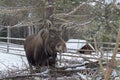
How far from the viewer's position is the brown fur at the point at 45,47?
6227mm

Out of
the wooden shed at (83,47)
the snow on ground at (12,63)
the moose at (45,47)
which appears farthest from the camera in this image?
the snow on ground at (12,63)

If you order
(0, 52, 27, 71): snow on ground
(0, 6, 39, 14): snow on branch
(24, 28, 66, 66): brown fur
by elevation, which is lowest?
(0, 52, 27, 71): snow on ground

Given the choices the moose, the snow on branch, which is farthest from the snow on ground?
the snow on branch

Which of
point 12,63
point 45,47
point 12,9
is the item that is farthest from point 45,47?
point 12,63

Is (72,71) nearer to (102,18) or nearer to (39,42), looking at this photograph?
(102,18)

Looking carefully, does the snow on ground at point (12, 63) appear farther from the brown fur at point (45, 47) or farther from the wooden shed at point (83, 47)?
the wooden shed at point (83, 47)

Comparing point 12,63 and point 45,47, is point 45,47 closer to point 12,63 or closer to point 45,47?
point 45,47

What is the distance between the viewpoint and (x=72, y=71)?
15.6 feet

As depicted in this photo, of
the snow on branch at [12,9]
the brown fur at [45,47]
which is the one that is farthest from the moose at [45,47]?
the snow on branch at [12,9]

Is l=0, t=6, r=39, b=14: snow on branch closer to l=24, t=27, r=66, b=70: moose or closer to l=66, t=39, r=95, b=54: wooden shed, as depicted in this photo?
l=24, t=27, r=66, b=70: moose

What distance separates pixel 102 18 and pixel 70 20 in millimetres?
1447

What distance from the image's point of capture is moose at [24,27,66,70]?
245 inches

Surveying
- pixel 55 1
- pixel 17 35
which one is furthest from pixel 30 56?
pixel 17 35

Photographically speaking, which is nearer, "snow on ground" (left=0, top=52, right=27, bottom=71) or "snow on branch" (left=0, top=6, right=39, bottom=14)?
"snow on branch" (left=0, top=6, right=39, bottom=14)
